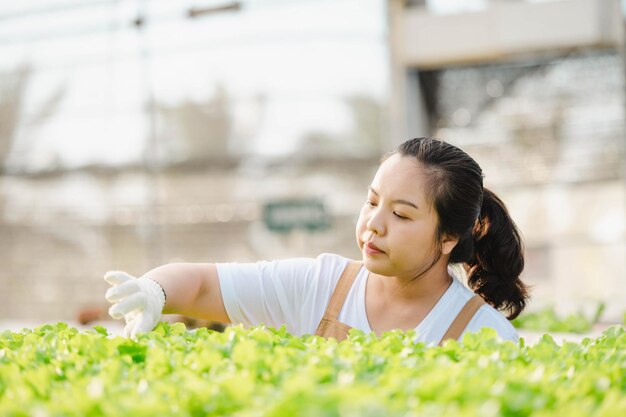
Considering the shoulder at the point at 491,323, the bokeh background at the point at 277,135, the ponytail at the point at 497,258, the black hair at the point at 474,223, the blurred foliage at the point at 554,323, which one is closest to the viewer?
the shoulder at the point at 491,323

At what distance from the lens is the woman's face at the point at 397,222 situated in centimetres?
217

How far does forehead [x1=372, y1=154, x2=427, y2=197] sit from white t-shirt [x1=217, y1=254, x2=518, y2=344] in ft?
0.97

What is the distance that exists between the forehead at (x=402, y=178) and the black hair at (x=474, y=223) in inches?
0.9

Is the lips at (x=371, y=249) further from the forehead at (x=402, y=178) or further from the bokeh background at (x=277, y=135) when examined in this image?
the bokeh background at (x=277, y=135)

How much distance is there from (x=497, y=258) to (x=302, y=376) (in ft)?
5.14

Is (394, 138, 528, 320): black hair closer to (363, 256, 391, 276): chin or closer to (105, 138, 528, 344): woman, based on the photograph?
(105, 138, 528, 344): woman

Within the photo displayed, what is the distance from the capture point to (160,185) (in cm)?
1045

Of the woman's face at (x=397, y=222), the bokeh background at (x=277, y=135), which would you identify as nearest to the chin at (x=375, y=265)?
the woman's face at (x=397, y=222)

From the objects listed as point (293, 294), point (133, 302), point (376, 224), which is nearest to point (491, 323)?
point (376, 224)

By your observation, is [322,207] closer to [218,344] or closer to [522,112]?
[522,112]

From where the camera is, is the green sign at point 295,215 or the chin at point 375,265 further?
the green sign at point 295,215

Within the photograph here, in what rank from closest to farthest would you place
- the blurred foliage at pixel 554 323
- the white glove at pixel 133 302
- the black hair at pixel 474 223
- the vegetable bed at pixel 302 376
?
1. the vegetable bed at pixel 302 376
2. the white glove at pixel 133 302
3. the black hair at pixel 474 223
4. the blurred foliage at pixel 554 323

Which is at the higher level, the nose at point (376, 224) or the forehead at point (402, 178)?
the forehead at point (402, 178)

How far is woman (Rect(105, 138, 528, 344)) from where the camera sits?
220cm
